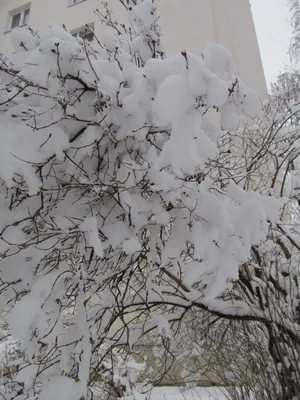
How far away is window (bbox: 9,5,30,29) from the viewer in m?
11.8

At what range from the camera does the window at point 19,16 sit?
11758 millimetres

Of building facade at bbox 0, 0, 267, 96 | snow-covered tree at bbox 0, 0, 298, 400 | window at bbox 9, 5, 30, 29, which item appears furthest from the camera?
window at bbox 9, 5, 30, 29

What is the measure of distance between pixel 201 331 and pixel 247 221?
7.32 feet

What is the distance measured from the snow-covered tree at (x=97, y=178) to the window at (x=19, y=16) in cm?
1172

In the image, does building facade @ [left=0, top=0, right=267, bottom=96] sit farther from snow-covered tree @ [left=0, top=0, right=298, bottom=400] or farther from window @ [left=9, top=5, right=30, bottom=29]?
snow-covered tree @ [left=0, top=0, right=298, bottom=400]

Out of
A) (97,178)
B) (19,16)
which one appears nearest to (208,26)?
(19,16)

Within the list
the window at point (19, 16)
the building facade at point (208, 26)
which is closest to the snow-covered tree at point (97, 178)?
the building facade at point (208, 26)

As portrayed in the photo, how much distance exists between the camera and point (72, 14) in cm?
1049

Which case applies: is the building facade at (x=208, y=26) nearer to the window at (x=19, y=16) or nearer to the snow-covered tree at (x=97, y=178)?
the window at (x=19, y=16)

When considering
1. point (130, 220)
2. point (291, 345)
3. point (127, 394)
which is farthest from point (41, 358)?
point (127, 394)

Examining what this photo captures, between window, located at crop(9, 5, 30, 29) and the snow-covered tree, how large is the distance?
1172cm

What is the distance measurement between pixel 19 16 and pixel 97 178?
1268 centimetres

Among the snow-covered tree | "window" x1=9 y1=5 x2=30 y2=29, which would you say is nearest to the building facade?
"window" x1=9 y1=5 x2=30 y2=29

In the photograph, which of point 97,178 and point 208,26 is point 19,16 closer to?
point 208,26
